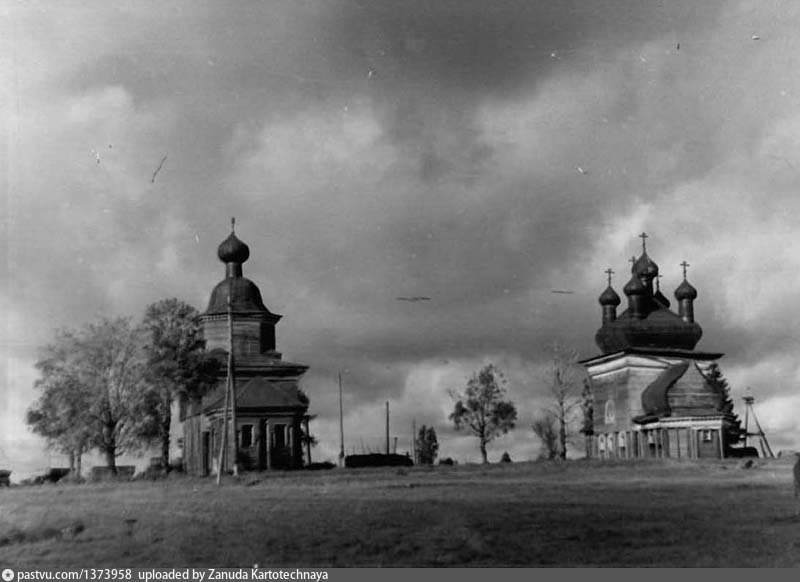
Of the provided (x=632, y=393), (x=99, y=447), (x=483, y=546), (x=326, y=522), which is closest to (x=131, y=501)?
(x=326, y=522)

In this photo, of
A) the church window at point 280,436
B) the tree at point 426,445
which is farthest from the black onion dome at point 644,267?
the church window at point 280,436

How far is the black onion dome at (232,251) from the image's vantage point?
5834 cm

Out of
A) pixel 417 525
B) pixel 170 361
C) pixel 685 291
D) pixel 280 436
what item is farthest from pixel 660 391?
pixel 417 525

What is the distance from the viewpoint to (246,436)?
167 ft

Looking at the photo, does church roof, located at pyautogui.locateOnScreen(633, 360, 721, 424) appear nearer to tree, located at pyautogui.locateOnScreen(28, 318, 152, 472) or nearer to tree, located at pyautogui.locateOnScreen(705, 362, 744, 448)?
tree, located at pyautogui.locateOnScreen(705, 362, 744, 448)

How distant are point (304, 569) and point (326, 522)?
214 inches

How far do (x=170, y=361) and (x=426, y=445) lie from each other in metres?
32.4

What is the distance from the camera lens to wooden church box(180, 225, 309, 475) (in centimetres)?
5088

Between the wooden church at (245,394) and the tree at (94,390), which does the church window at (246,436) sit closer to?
the wooden church at (245,394)

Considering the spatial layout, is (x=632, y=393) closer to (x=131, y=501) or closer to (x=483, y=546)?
(x=131, y=501)

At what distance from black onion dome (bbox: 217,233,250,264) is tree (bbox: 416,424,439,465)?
23.4 metres

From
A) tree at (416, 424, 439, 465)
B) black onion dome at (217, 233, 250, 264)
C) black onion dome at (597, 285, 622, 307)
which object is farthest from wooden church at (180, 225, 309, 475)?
black onion dome at (597, 285, 622, 307)

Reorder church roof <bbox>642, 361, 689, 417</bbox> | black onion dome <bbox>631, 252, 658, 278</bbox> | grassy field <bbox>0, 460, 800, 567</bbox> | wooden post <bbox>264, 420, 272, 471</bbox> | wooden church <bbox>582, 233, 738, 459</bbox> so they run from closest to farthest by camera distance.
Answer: grassy field <bbox>0, 460, 800, 567</bbox>, wooden post <bbox>264, 420, 272, 471</bbox>, wooden church <bbox>582, 233, 738, 459</bbox>, church roof <bbox>642, 361, 689, 417</bbox>, black onion dome <bbox>631, 252, 658, 278</bbox>

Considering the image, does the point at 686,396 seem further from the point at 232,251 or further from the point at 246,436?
the point at 232,251
